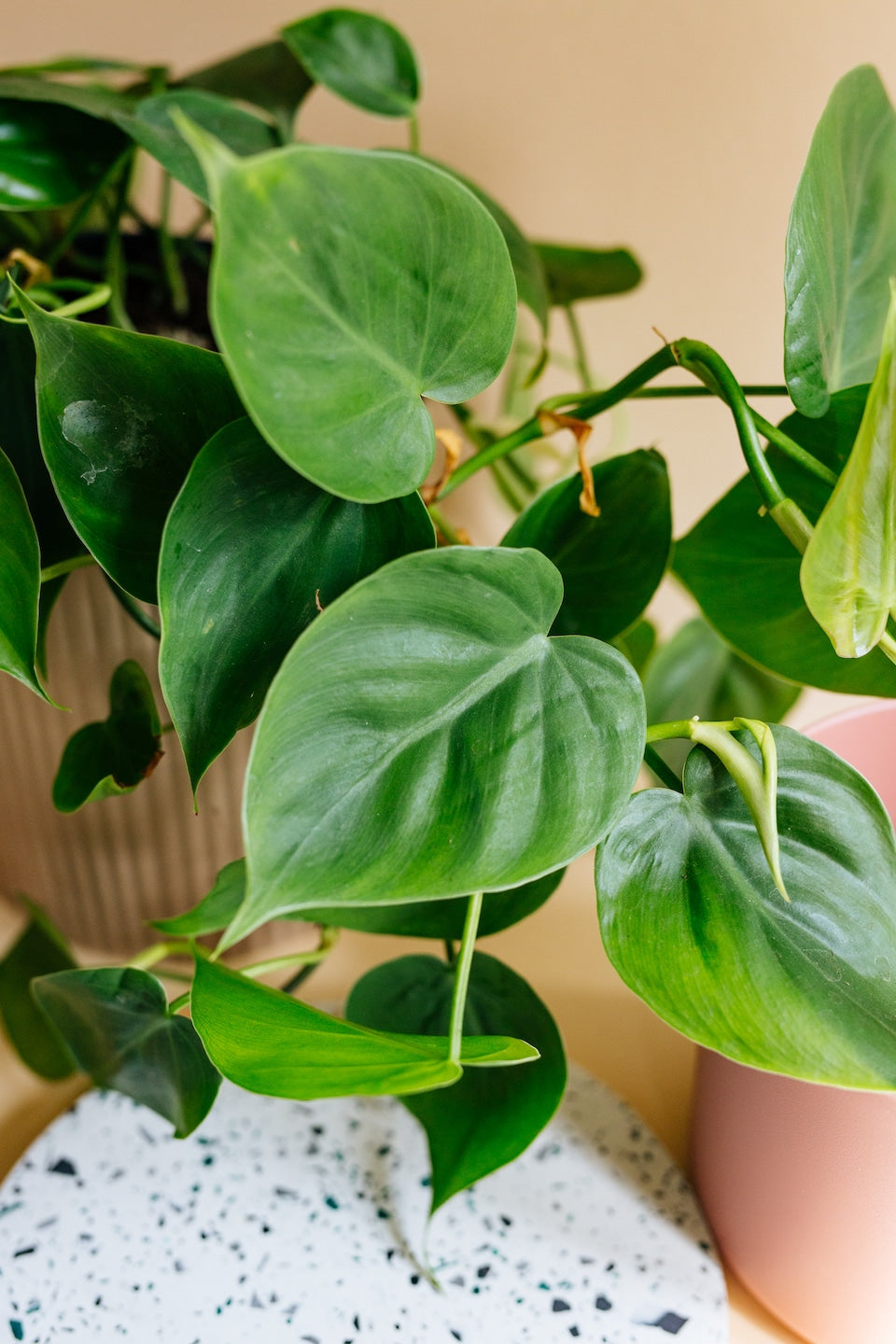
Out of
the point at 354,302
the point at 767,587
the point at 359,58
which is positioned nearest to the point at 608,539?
the point at 767,587

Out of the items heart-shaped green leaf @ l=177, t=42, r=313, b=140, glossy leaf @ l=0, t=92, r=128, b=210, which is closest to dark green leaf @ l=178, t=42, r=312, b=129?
heart-shaped green leaf @ l=177, t=42, r=313, b=140

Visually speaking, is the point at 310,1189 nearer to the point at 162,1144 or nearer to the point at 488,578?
the point at 162,1144

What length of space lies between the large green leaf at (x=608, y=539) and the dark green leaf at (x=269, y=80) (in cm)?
29

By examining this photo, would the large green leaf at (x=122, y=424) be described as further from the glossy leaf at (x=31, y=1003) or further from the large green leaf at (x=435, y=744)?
the glossy leaf at (x=31, y=1003)

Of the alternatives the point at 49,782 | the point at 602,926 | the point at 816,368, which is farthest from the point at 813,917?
the point at 49,782

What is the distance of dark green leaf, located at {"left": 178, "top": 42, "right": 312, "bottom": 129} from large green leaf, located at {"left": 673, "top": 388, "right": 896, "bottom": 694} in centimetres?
33

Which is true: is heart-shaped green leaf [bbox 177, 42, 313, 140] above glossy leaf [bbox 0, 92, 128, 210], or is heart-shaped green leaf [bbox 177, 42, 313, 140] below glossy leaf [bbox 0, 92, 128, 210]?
above

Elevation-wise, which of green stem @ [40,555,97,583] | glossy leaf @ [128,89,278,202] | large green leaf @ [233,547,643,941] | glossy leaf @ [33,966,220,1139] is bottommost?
glossy leaf @ [33,966,220,1139]

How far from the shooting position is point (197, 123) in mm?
486

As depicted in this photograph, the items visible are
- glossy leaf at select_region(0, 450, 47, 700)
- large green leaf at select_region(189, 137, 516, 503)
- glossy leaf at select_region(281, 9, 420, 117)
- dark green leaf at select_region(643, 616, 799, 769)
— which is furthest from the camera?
dark green leaf at select_region(643, 616, 799, 769)

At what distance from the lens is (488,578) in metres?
0.31

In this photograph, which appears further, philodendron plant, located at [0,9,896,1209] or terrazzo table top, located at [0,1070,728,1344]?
terrazzo table top, located at [0,1070,728,1344]

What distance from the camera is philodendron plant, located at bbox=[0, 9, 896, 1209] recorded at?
268 millimetres

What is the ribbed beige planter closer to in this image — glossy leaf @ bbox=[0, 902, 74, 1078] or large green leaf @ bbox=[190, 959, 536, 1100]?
glossy leaf @ bbox=[0, 902, 74, 1078]
